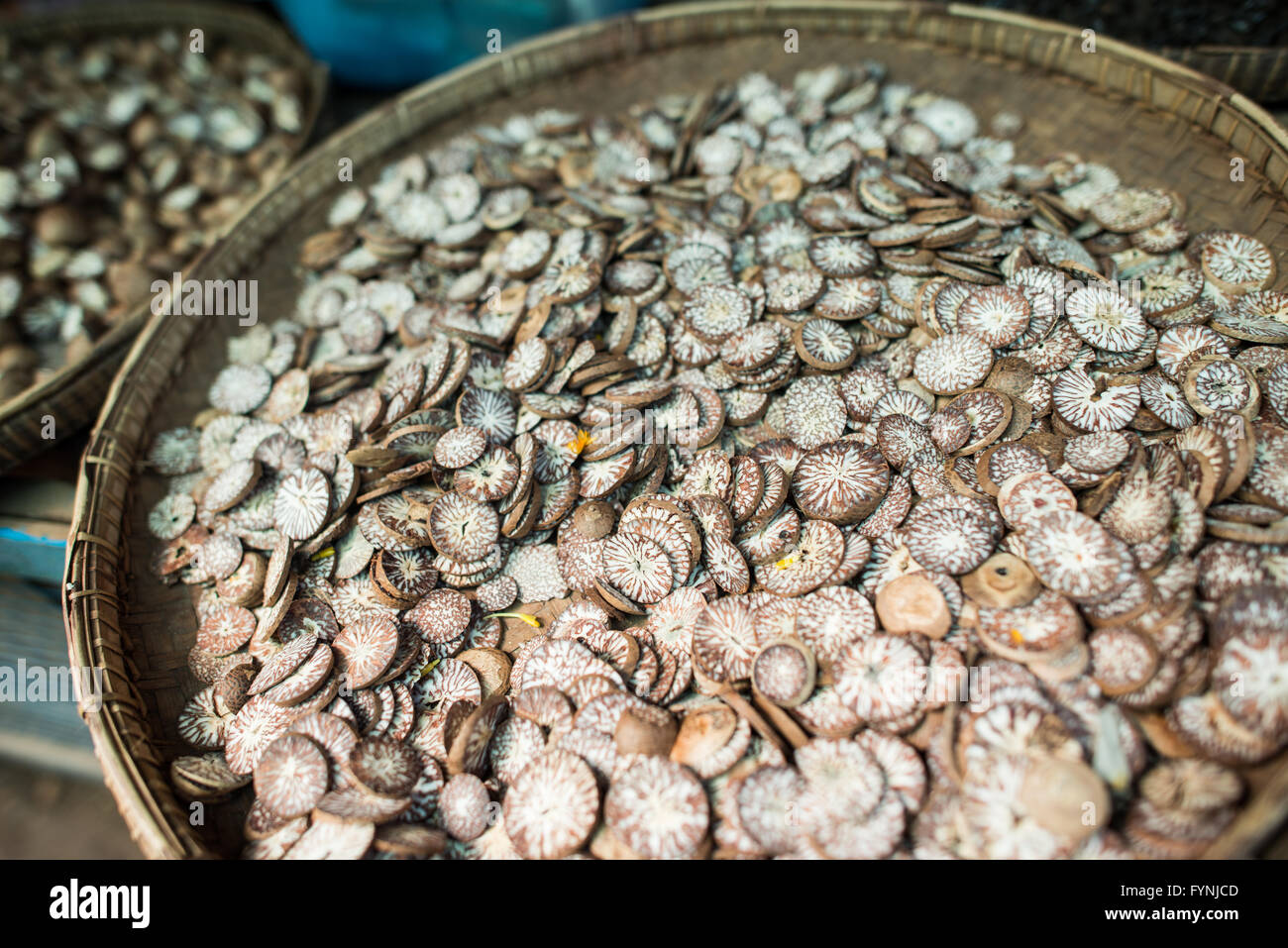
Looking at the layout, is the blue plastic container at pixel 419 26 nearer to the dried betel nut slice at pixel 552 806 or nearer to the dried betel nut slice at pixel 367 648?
the dried betel nut slice at pixel 367 648

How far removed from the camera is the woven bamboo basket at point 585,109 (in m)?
2.67

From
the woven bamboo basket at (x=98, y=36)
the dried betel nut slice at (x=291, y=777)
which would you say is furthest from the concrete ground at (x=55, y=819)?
the dried betel nut slice at (x=291, y=777)

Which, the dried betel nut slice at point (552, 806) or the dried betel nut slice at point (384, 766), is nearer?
the dried betel nut slice at point (552, 806)

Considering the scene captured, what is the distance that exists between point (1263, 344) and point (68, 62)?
277 inches

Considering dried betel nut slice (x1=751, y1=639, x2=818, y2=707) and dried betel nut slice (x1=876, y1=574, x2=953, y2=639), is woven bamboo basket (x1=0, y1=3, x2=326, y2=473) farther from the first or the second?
dried betel nut slice (x1=876, y1=574, x2=953, y2=639)

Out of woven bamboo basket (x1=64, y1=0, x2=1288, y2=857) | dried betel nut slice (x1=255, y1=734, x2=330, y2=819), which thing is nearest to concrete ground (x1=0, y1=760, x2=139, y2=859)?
woven bamboo basket (x1=64, y1=0, x2=1288, y2=857)

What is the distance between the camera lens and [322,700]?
2.63 meters

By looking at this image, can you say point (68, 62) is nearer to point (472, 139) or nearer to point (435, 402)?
point (472, 139)

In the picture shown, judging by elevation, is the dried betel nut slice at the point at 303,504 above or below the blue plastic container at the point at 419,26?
below

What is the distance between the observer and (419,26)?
516cm

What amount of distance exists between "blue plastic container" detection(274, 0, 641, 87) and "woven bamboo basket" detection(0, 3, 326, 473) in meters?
0.24

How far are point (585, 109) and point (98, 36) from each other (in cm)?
390

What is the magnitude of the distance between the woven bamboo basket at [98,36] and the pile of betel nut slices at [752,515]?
26.9 inches

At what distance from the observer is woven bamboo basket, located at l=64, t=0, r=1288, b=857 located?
267 centimetres
